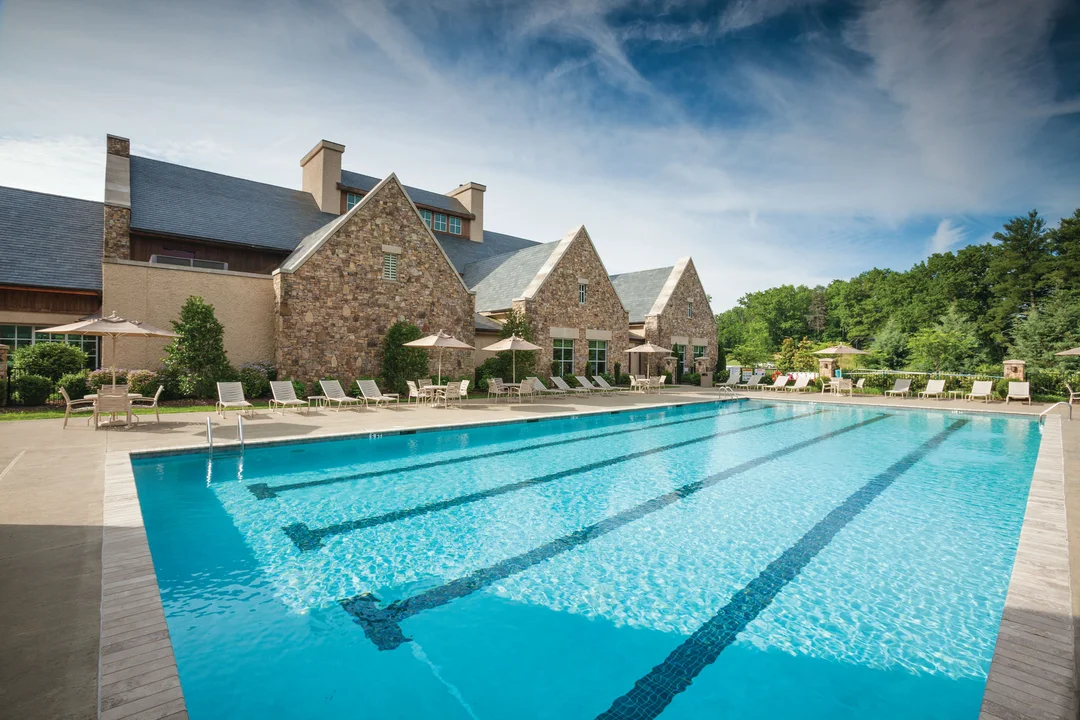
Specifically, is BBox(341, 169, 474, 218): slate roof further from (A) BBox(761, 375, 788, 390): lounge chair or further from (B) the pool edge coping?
(B) the pool edge coping

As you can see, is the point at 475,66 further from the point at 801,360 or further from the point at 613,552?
the point at 801,360

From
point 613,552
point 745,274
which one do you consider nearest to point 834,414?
point 613,552

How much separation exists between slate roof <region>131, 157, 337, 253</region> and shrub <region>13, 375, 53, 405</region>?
695cm

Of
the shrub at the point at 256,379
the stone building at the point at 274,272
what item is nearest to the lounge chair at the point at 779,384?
the stone building at the point at 274,272

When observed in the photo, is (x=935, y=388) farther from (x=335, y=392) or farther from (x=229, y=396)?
(x=229, y=396)

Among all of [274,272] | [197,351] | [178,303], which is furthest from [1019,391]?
[178,303]

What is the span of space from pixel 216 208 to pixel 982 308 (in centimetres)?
5572

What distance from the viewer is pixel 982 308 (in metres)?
42.5

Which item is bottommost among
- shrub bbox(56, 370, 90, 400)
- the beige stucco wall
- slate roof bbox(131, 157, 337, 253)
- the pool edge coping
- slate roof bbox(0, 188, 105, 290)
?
the pool edge coping

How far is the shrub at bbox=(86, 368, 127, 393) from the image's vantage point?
13.3 meters

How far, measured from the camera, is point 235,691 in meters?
3.04

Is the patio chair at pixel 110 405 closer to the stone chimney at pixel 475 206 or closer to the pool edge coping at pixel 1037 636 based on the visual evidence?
the pool edge coping at pixel 1037 636

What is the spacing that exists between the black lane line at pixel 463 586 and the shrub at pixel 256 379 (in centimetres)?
1356

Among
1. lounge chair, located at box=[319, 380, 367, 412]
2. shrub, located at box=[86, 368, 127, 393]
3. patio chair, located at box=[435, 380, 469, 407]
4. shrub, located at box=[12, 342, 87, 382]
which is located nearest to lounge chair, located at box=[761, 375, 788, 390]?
patio chair, located at box=[435, 380, 469, 407]
